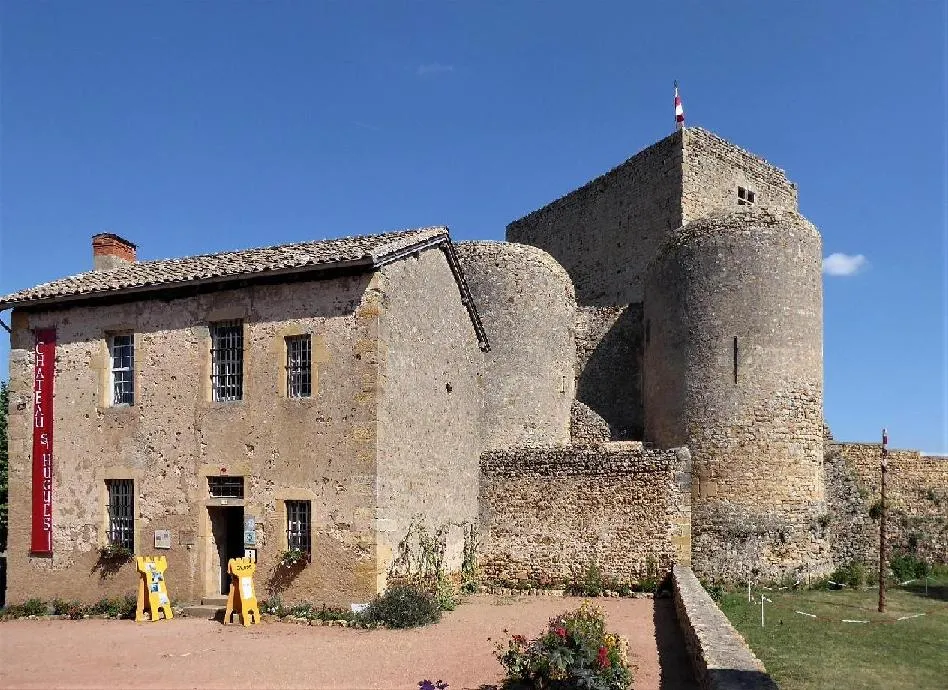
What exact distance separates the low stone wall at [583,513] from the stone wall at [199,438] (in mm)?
5721

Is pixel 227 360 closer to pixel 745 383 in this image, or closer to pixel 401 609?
pixel 401 609

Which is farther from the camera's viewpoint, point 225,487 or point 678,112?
point 678,112

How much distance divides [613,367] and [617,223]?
6.83 m

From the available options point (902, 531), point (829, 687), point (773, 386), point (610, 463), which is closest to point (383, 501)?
point (610, 463)

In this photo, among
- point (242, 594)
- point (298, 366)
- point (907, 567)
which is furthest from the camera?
point (907, 567)

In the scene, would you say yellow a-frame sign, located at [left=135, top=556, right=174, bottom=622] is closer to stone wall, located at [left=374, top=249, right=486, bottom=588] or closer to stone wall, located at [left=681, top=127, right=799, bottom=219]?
stone wall, located at [left=374, top=249, right=486, bottom=588]

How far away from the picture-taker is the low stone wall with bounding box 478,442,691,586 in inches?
672

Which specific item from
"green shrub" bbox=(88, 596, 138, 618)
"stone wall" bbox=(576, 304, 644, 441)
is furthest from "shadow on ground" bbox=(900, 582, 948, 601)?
"green shrub" bbox=(88, 596, 138, 618)

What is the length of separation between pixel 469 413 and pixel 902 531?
12.3m

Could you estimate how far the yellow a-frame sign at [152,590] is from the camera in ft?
44.4

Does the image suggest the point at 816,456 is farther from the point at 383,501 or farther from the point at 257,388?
the point at 257,388

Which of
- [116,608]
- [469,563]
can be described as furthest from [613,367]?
[116,608]

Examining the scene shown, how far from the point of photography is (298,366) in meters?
14.2

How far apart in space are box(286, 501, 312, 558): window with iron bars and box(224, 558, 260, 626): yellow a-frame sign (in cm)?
86
